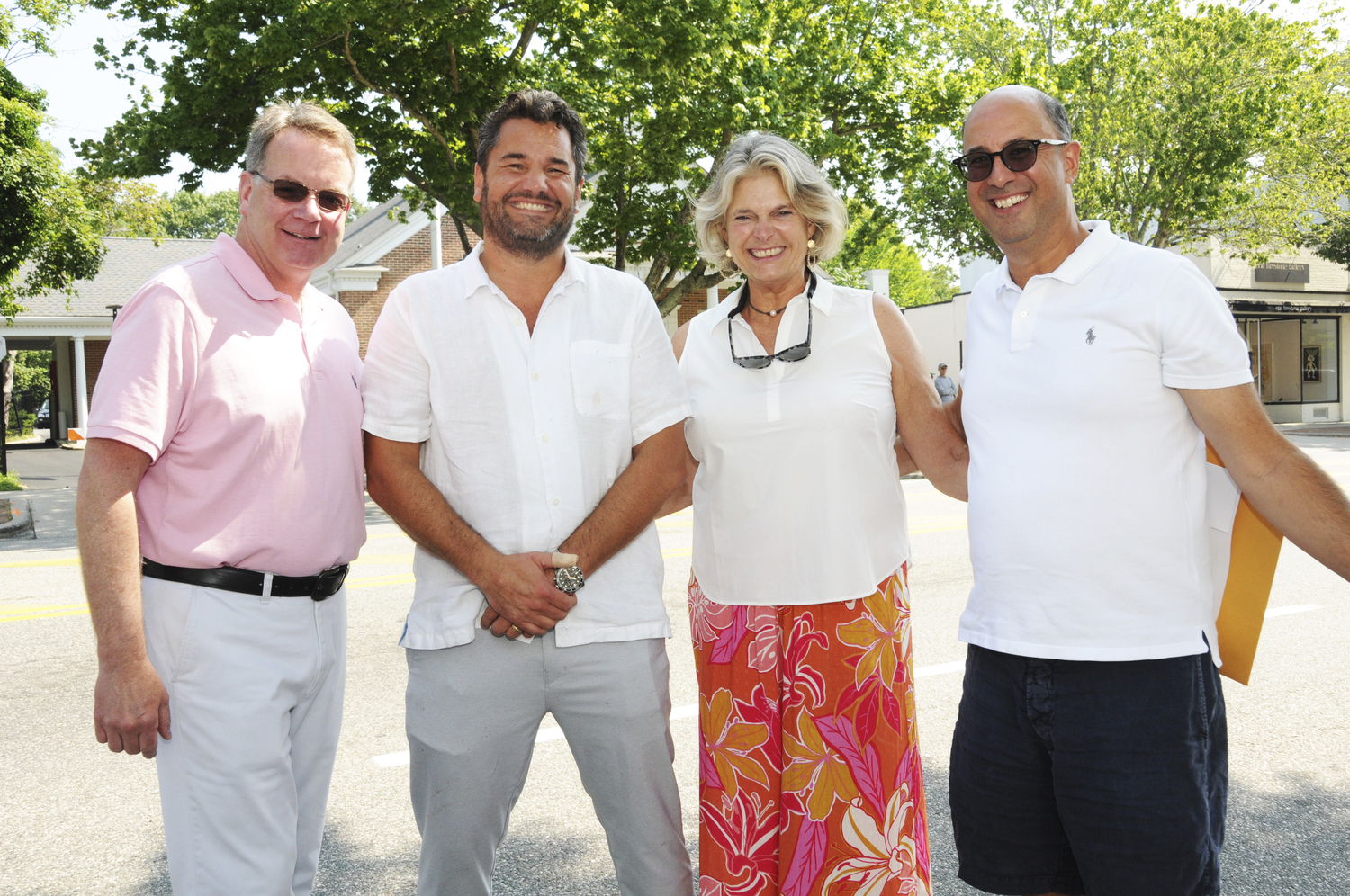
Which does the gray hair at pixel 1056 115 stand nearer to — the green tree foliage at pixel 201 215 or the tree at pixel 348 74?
the tree at pixel 348 74

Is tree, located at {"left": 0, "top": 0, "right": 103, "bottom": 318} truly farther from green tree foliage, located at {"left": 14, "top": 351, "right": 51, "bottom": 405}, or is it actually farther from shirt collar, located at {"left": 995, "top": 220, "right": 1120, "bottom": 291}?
green tree foliage, located at {"left": 14, "top": 351, "right": 51, "bottom": 405}

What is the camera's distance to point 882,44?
16922 millimetres

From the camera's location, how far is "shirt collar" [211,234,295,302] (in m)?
2.56

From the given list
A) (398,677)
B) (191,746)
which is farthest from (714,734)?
(398,677)

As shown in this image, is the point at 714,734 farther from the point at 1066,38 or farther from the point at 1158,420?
the point at 1066,38

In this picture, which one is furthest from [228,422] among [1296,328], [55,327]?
[1296,328]

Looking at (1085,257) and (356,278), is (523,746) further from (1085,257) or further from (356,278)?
(356,278)

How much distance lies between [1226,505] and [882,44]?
1635 cm

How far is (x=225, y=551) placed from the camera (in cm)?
238

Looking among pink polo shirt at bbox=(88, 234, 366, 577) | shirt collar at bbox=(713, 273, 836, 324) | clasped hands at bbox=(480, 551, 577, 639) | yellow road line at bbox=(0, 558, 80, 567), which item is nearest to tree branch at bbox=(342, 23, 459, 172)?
yellow road line at bbox=(0, 558, 80, 567)

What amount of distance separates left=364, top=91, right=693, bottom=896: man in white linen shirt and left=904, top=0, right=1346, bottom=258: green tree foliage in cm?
2089

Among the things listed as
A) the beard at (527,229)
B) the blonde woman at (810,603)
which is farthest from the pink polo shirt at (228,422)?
the blonde woman at (810,603)

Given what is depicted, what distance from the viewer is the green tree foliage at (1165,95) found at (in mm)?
22891

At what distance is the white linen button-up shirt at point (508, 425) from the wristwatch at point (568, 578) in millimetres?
87
